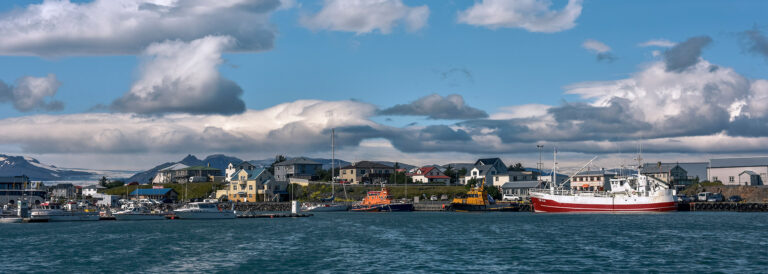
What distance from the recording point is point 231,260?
1764 inches

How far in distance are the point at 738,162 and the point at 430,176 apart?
72.0 m

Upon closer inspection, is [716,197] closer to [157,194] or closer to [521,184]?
[521,184]

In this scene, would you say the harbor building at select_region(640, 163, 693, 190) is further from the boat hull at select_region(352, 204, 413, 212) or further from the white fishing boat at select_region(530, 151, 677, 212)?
the boat hull at select_region(352, 204, 413, 212)

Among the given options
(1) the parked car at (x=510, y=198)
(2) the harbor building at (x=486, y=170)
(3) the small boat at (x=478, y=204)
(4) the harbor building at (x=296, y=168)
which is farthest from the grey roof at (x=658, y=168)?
(4) the harbor building at (x=296, y=168)

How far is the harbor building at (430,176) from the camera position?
17512 centimetres

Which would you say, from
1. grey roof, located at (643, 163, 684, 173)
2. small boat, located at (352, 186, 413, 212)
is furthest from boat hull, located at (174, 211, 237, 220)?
grey roof, located at (643, 163, 684, 173)

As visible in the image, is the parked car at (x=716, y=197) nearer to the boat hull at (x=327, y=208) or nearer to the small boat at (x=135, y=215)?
the boat hull at (x=327, y=208)

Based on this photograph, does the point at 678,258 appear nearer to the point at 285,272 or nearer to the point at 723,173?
the point at 285,272

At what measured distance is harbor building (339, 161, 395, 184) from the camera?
170000 mm

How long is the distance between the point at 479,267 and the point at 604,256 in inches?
394

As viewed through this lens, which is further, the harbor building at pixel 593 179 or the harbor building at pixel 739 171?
the harbor building at pixel 593 179

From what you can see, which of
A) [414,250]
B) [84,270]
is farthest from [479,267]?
[84,270]

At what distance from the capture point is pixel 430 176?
576ft

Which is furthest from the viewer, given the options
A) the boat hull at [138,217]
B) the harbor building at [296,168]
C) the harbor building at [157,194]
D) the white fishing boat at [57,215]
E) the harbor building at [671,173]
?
the harbor building at [296,168]
